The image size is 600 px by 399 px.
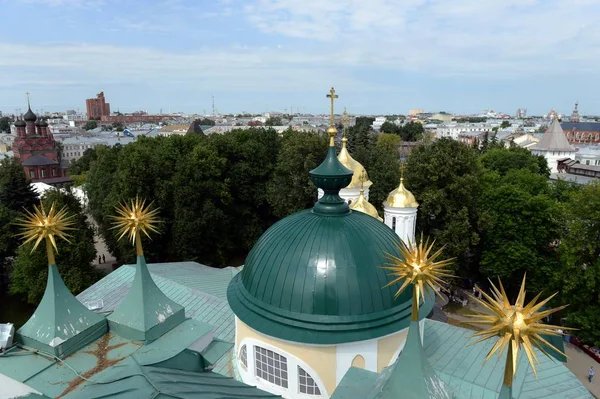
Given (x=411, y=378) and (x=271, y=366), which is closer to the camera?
(x=411, y=378)

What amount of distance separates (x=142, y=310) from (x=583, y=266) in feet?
68.8

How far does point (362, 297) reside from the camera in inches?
345

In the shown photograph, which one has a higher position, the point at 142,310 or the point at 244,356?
the point at 142,310

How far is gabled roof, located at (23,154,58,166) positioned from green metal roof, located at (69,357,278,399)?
2506 inches

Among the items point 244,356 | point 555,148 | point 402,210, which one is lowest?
point 244,356

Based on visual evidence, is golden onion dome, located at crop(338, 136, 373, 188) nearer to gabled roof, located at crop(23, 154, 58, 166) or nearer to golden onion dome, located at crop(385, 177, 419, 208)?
golden onion dome, located at crop(385, 177, 419, 208)

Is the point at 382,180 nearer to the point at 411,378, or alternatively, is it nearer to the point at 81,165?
the point at 411,378

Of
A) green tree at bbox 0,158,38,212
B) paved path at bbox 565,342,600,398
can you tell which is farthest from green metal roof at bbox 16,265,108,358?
green tree at bbox 0,158,38,212

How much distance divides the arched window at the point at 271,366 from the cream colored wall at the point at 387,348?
217cm

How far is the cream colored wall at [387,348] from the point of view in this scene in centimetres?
909

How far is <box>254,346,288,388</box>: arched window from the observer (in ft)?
30.3

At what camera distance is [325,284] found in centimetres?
873

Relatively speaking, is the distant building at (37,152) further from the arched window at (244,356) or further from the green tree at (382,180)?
the arched window at (244,356)

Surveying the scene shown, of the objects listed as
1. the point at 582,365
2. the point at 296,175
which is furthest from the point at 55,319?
the point at 296,175
